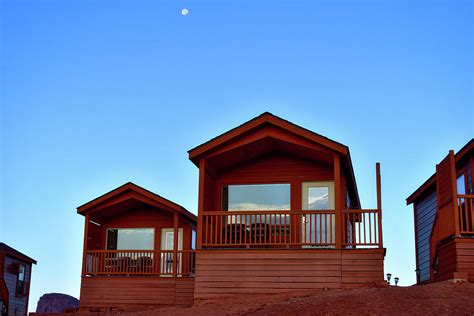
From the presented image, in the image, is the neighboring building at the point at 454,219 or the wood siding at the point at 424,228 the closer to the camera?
the neighboring building at the point at 454,219

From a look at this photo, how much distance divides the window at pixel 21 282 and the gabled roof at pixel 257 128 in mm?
18952

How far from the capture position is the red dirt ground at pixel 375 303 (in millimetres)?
13059

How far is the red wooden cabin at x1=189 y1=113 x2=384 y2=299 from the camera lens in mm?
18234

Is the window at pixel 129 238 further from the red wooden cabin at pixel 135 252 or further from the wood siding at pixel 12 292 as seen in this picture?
the wood siding at pixel 12 292

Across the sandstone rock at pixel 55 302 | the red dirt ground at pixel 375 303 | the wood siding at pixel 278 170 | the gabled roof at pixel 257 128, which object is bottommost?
the sandstone rock at pixel 55 302

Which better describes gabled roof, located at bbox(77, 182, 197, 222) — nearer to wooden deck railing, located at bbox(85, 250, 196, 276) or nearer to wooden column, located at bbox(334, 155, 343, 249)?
wooden deck railing, located at bbox(85, 250, 196, 276)

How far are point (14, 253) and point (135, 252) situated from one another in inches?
491

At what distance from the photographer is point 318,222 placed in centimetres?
2008

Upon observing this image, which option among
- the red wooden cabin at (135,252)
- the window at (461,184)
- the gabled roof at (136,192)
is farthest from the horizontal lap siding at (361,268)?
the gabled roof at (136,192)

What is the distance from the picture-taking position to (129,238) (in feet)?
85.6

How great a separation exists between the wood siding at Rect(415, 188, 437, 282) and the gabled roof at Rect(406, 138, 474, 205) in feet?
0.77

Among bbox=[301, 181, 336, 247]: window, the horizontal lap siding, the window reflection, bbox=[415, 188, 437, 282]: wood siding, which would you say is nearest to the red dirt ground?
the horizontal lap siding

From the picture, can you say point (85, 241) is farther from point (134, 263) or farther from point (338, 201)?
point (338, 201)

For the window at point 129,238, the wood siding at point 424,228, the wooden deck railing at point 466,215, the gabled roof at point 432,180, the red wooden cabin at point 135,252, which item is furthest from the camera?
the window at point 129,238
